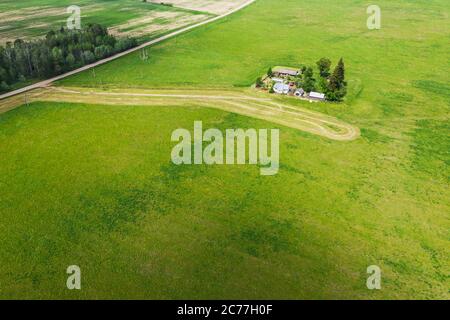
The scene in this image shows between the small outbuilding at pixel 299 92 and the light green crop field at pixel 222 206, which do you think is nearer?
the light green crop field at pixel 222 206

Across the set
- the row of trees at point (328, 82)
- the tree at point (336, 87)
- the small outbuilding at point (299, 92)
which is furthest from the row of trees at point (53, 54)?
the tree at point (336, 87)

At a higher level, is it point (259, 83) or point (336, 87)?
point (259, 83)

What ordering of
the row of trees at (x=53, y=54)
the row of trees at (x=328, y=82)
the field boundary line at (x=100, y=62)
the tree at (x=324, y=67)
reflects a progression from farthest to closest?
the tree at (x=324, y=67)
the row of trees at (x=53, y=54)
the field boundary line at (x=100, y=62)
the row of trees at (x=328, y=82)

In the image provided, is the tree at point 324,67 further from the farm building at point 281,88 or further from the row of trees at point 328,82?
the farm building at point 281,88

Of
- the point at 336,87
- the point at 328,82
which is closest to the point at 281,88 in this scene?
the point at 328,82

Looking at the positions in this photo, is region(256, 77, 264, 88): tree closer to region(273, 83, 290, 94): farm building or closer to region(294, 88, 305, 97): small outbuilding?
region(273, 83, 290, 94): farm building

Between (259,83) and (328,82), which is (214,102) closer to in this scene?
(259,83)

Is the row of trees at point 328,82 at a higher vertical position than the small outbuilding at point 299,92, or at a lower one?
higher
